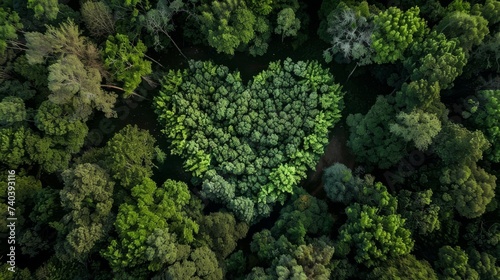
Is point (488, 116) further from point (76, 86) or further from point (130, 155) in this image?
point (76, 86)

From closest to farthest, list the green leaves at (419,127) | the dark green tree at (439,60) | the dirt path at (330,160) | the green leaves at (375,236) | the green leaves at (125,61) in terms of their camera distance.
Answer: the green leaves at (375,236) → the green leaves at (419,127) → the dark green tree at (439,60) → the green leaves at (125,61) → the dirt path at (330,160)

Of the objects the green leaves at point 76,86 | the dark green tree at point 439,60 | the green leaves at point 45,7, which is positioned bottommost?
the green leaves at point 76,86

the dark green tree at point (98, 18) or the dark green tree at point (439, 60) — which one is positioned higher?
the dark green tree at point (439, 60)

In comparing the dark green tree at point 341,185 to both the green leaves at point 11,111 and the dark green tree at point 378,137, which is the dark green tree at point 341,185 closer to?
the dark green tree at point 378,137

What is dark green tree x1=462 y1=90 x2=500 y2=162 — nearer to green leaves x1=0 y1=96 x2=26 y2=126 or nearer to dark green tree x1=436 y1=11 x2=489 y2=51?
dark green tree x1=436 y1=11 x2=489 y2=51

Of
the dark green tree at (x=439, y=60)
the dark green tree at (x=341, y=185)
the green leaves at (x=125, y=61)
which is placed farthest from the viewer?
the green leaves at (x=125, y=61)

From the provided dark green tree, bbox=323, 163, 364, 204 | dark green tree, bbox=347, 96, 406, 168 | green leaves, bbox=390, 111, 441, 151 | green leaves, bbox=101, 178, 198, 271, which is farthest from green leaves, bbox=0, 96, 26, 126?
green leaves, bbox=390, 111, 441, 151

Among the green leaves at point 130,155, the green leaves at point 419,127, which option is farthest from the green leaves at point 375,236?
the green leaves at point 130,155

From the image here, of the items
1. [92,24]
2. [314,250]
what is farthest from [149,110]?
[314,250]
